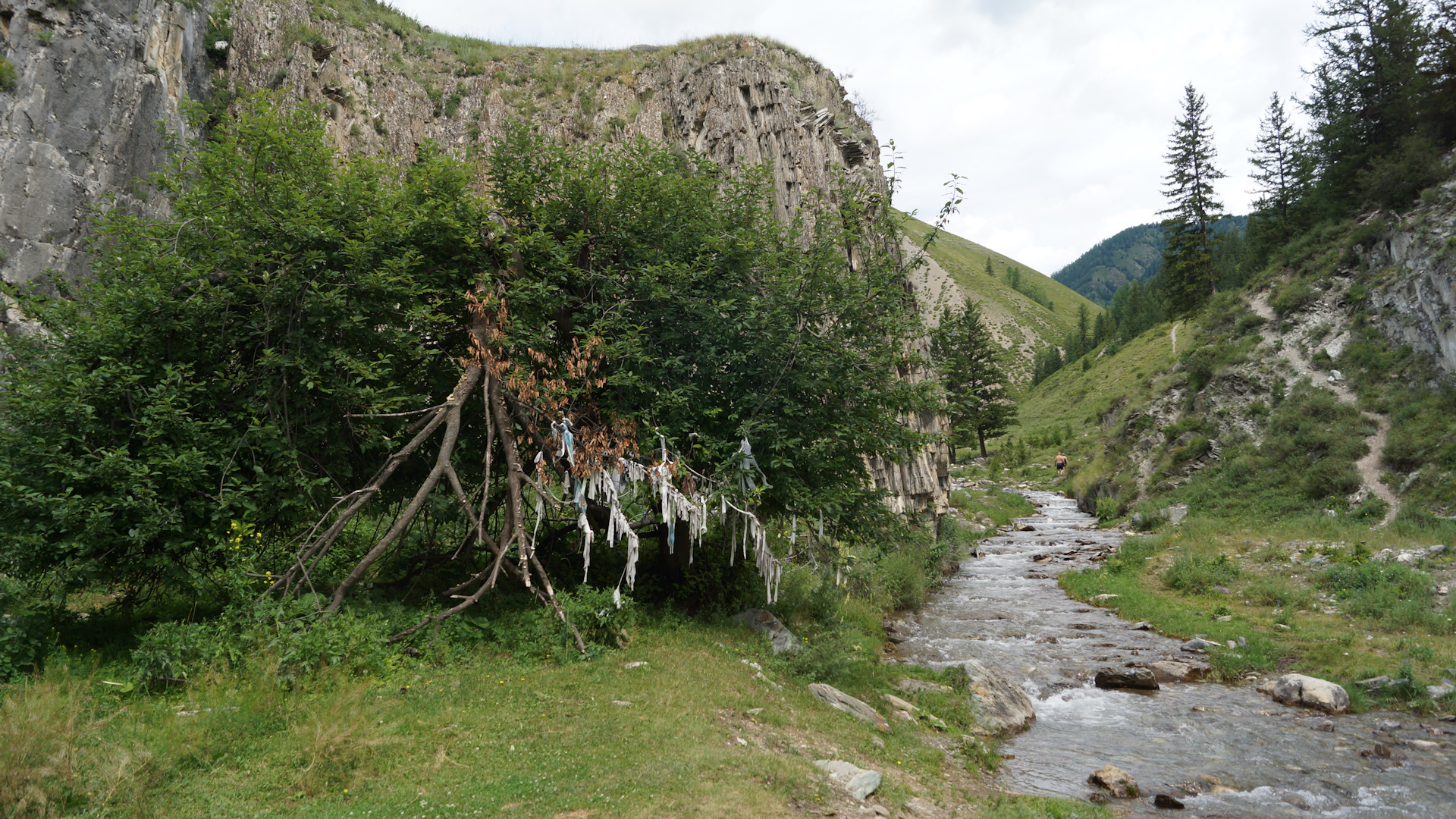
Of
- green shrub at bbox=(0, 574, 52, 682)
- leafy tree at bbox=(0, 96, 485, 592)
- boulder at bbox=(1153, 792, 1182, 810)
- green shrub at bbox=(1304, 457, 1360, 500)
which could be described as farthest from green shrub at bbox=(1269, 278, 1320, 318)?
green shrub at bbox=(0, 574, 52, 682)

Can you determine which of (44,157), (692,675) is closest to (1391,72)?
(692,675)

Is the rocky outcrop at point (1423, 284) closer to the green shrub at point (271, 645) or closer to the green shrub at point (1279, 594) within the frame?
the green shrub at point (1279, 594)

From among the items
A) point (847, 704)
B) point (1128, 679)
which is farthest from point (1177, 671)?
point (847, 704)

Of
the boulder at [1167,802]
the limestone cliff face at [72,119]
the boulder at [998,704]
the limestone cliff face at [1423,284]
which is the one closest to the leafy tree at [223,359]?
the boulder at [998,704]

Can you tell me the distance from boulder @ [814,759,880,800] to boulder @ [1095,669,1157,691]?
9.23m

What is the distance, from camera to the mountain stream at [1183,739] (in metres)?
9.73

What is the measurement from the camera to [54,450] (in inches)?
361

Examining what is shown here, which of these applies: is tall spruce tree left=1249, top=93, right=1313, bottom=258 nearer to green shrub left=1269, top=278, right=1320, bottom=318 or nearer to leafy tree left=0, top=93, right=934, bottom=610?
green shrub left=1269, top=278, right=1320, bottom=318

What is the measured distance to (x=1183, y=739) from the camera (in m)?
12.0

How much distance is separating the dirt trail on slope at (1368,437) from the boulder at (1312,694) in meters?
13.4

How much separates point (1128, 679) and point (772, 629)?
7949 mm

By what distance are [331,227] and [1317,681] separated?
65.5 feet

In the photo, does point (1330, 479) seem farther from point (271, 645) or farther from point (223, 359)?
point (223, 359)

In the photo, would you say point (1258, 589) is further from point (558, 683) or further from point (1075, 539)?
point (558, 683)
